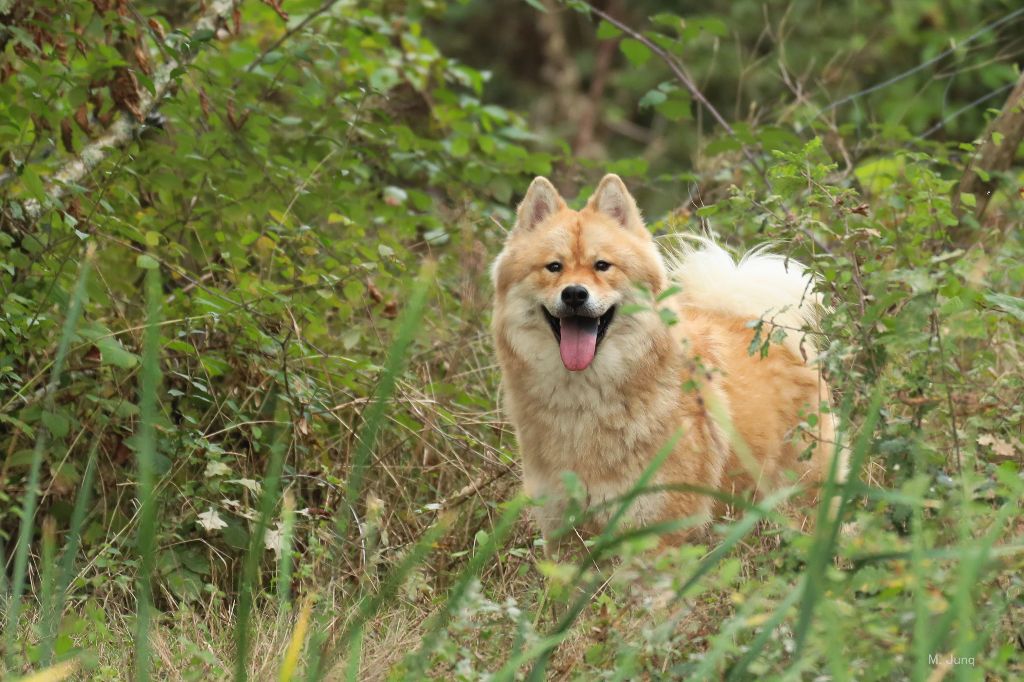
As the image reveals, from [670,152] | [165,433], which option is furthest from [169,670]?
[670,152]

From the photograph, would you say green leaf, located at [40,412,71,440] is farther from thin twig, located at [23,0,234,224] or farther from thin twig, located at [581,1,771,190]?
thin twig, located at [581,1,771,190]

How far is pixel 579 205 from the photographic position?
19.2ft

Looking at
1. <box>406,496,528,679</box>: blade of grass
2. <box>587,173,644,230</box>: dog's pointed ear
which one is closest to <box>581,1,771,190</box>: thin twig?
<box>587,173,644,230</box>: dog's pointed ear

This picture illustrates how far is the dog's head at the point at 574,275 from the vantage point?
167 inches

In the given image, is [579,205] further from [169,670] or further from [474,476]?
[169,670]

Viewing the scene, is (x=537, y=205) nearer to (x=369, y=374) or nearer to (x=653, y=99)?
(x=369, y=374)

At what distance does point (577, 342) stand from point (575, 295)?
163mm

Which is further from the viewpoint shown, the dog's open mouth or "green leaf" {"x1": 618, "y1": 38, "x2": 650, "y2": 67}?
"green leaf" {"x1": 618, "y1": 38, "x2": 650, "y2": 67}

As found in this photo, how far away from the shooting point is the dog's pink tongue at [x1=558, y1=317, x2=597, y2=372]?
4.21 metres

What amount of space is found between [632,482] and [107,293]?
1906mm

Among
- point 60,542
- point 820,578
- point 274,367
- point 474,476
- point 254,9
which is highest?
point 254,9

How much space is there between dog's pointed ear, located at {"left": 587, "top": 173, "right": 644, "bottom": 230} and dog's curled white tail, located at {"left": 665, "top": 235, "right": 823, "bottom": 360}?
0.61 feet

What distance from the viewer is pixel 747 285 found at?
185 inches

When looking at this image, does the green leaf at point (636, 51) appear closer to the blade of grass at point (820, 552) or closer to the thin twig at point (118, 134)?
the thin twig at point (118, 134)
